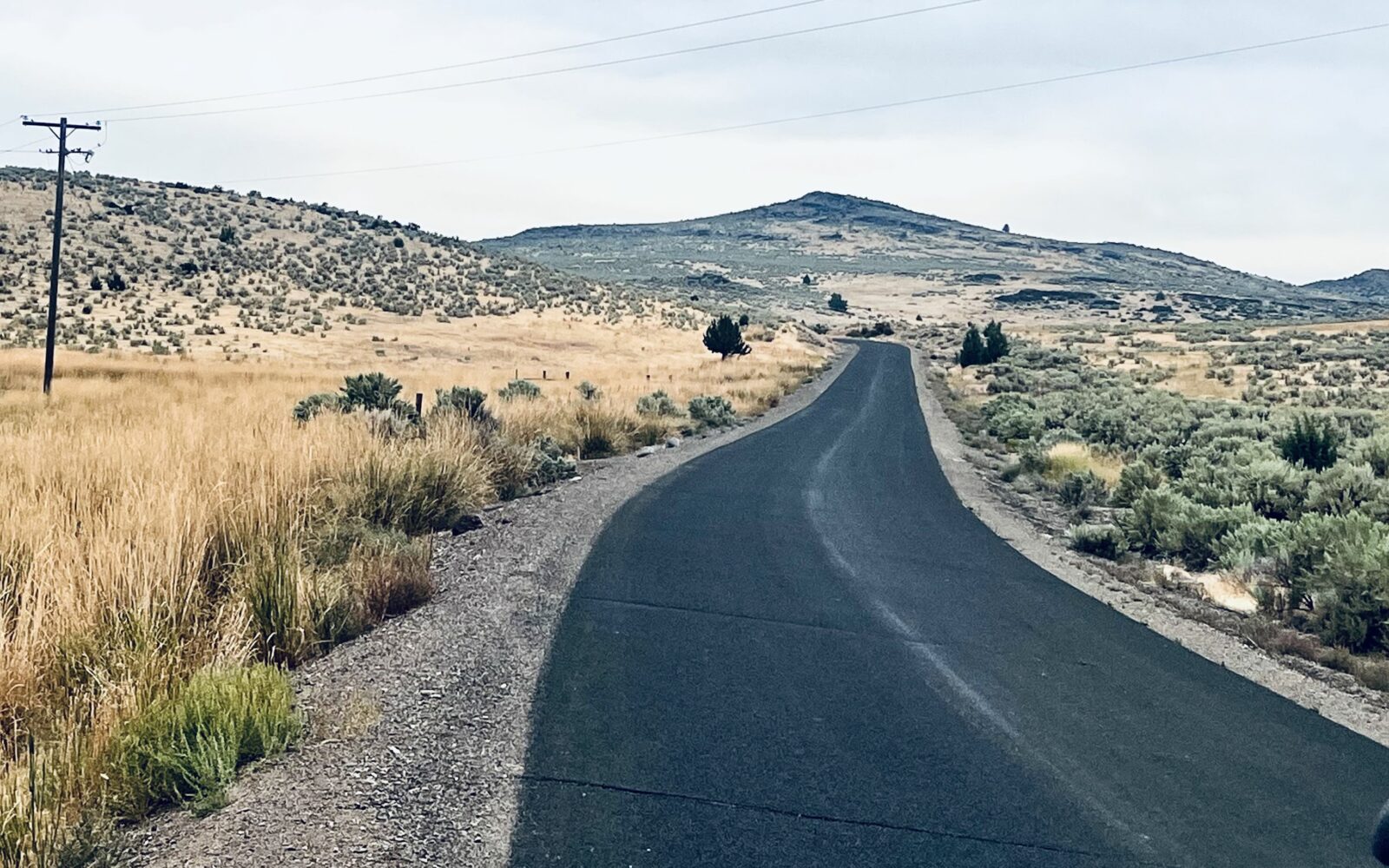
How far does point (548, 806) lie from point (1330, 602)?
797 cm

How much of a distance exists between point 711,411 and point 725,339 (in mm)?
31330

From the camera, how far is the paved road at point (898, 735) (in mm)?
4961

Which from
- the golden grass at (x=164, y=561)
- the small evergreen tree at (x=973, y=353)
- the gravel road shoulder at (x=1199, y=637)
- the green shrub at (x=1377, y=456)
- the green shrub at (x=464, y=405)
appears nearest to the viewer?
the golden grass at (x=164, y=561)

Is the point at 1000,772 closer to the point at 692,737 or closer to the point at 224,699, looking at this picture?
the point at 692,737

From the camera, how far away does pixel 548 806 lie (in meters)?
5.12

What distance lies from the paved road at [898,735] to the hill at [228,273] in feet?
137

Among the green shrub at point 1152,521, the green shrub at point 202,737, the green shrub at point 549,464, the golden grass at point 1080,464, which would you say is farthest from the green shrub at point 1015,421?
the green shrub at point 202,737

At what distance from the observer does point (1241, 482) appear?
51.5 ft

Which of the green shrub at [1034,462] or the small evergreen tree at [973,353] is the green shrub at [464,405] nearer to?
the green shrub at [1034,462]

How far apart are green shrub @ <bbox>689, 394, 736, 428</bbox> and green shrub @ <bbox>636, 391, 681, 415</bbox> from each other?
0.62 meters

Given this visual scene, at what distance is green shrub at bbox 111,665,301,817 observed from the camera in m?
4.85

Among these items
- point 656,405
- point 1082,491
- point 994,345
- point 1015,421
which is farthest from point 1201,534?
point 994,345

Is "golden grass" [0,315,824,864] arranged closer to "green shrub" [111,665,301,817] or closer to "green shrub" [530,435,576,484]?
"green shrub" [111,665,301,817]

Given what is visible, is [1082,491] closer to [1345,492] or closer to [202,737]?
[1345,492]
